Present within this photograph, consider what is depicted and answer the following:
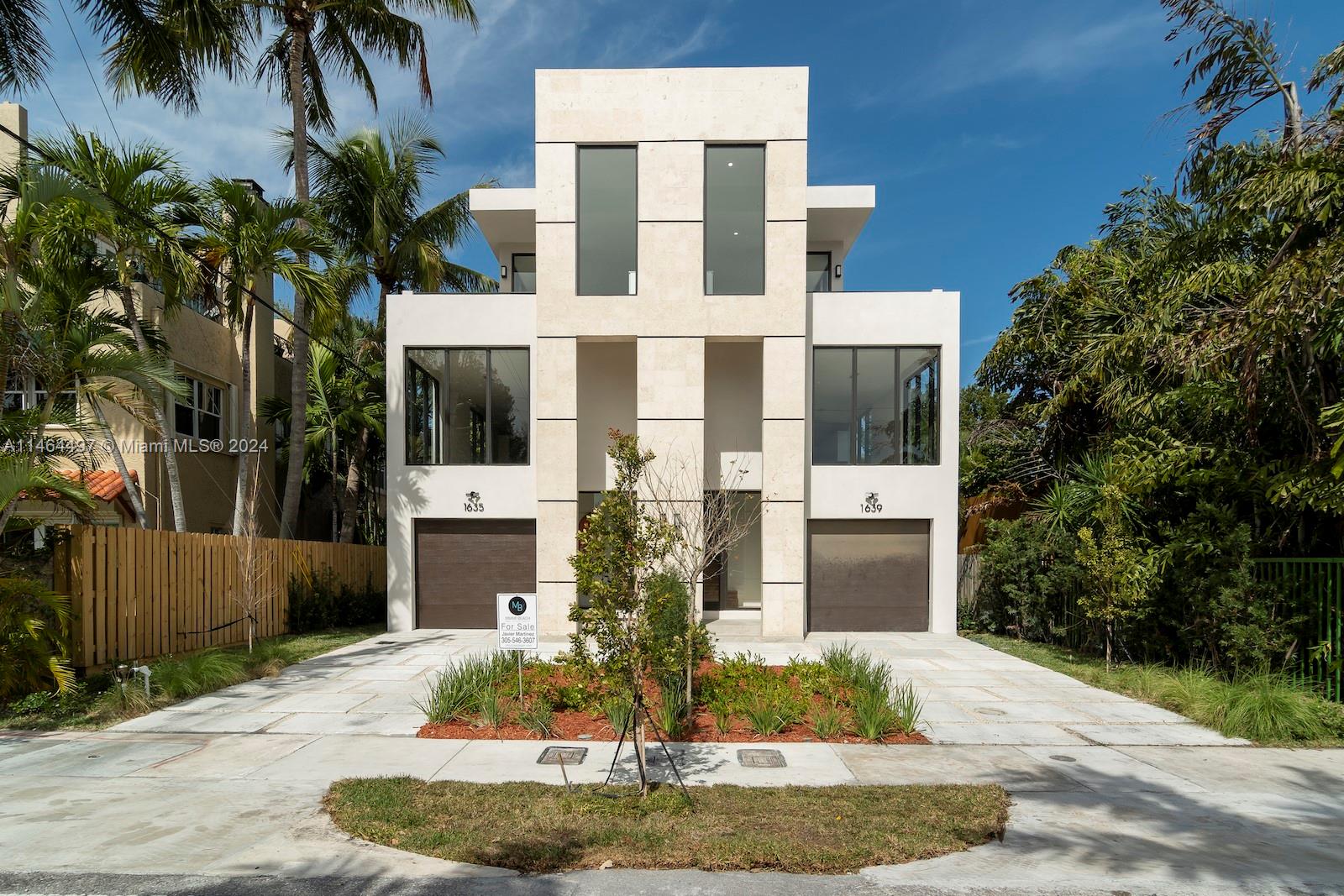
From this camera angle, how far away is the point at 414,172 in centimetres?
2150

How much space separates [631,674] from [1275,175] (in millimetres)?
8806

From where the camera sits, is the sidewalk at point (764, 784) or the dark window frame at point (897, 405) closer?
the sidewalk at point (764, 784)

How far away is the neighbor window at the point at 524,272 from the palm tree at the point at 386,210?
337 cm

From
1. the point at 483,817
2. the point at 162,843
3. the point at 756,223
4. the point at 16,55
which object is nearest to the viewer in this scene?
the point at 162,843

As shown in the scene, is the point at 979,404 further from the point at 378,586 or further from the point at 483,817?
the point at 483,817

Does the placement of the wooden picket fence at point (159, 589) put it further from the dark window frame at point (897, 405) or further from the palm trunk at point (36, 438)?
the dark window frame at point (897, 405)

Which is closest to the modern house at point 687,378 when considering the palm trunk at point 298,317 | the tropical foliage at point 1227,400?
the palm trunk at point 298,317

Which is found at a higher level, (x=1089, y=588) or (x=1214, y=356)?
(x=1214, y=356)

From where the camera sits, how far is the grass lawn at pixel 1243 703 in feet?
26.7

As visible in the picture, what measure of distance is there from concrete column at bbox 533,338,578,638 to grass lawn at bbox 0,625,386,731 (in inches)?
190

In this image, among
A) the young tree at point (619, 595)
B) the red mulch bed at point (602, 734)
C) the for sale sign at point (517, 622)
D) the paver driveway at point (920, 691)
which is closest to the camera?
the young tree at point (619, 595)

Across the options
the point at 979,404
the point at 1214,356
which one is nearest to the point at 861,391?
the point at 1214,356

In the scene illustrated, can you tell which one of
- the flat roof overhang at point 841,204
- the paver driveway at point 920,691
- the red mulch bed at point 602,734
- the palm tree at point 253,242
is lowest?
the paver driveway at point 920,691

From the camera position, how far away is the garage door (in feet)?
54.0
